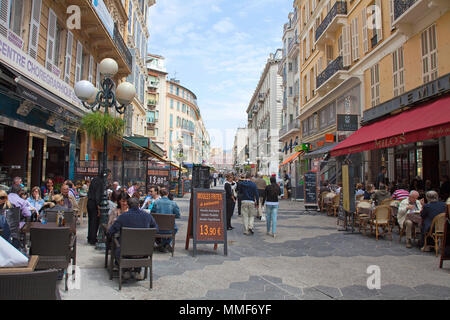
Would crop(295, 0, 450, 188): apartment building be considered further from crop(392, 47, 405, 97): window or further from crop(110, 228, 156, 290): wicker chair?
crop(110, 228, 156, 290): wicker chair

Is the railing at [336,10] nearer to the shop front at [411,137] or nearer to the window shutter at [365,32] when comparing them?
the window shutter at [365,32]

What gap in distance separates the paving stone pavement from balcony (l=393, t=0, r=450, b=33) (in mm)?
8465

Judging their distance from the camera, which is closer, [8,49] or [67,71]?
[8,49]

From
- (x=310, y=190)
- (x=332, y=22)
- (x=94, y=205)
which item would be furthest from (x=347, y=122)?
(x=94, y=205)

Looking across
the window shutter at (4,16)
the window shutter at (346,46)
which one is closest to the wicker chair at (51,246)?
the window shutter at (4,16)

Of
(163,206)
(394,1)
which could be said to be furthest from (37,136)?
(394,1)

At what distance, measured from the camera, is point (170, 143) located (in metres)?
59.3

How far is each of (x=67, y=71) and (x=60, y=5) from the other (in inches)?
101

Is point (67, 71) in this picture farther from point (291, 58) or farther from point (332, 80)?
point (291, 58)

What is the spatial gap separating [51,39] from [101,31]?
4.00 m

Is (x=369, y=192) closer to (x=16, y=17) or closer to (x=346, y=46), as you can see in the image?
(x=346, y=46)

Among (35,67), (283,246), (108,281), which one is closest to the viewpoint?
(108,281)

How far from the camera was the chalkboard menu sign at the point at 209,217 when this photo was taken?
7324 millimetres
